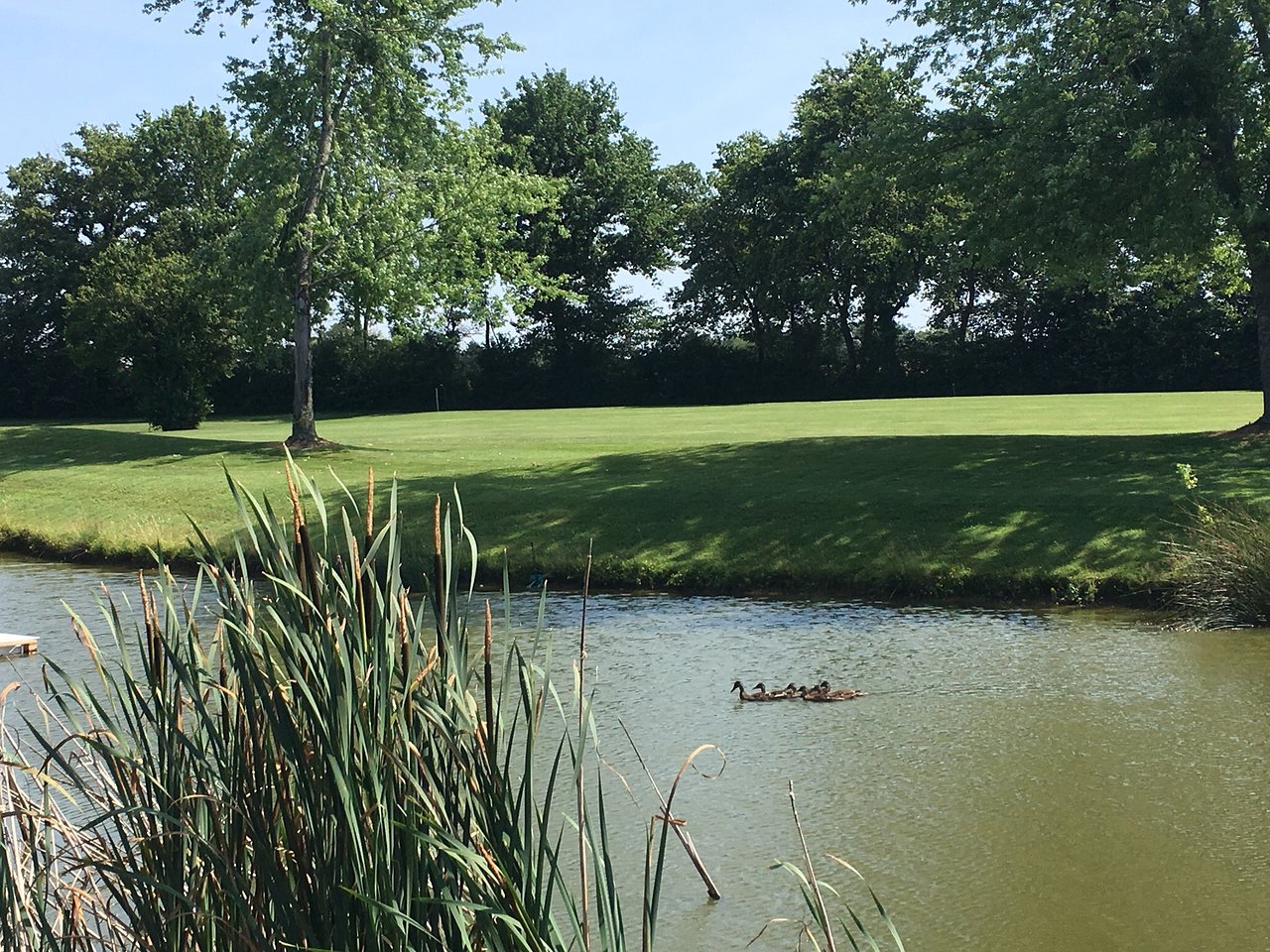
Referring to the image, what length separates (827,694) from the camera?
9.20m

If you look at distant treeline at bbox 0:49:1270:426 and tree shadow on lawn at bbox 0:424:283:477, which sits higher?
distant treeline at bbox 0:49:1270:426

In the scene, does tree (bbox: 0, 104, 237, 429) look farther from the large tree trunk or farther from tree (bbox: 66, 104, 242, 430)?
the large tree trunk

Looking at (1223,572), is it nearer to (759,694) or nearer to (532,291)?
(759,694)

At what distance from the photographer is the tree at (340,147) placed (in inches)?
1059

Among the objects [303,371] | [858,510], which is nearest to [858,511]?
[858,510]

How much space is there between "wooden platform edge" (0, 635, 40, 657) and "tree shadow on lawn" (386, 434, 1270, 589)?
5203mm

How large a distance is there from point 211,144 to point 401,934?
59.8 m

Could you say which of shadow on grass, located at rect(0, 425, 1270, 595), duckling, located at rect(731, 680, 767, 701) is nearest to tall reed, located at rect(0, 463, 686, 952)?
duckling, located at rect(731, 680, 767, 701)

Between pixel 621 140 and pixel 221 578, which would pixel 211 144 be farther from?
pixel 221 578

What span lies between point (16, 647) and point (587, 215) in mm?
49180

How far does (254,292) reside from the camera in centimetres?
2702

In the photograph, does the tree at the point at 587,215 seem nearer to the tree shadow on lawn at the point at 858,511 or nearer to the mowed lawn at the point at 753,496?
the mowed lawn at the point at 753,496

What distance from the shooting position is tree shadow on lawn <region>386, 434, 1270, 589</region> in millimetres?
13531

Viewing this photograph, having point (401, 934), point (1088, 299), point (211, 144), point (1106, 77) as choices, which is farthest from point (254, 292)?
point (211, 144)
